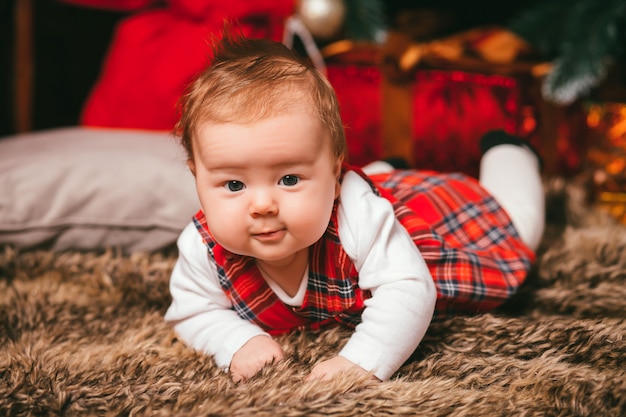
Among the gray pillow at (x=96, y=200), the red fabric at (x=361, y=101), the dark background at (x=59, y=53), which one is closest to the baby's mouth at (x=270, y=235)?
the gray pillow at (x=96, y=200)

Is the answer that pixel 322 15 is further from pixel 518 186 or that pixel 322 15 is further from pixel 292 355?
pixel 292 355

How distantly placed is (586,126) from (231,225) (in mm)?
1307

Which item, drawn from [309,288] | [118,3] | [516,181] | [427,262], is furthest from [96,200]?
[118,3]

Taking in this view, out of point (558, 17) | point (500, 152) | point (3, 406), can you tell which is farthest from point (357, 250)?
point (558, 17)

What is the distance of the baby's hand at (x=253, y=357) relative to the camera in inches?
28.4

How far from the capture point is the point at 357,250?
75 cm

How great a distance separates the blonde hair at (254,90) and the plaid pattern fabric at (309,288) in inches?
5.0

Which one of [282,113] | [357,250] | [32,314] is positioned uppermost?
[282,113]

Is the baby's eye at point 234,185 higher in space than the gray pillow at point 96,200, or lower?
higher

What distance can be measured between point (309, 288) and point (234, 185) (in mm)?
202

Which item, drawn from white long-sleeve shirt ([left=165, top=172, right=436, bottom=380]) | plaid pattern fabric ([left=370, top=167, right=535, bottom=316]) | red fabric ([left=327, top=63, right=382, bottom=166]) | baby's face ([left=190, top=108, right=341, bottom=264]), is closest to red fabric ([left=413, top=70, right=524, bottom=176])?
red fabric ([left=327, top=63, right=382, bottom=166])

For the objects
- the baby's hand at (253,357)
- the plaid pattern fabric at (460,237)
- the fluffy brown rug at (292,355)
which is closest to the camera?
the fluffy brown rug at (292,355)

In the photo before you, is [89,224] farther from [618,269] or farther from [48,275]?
[618,269]

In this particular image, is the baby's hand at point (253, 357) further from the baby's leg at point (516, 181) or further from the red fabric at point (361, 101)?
the red fabric at point (361, 101)
